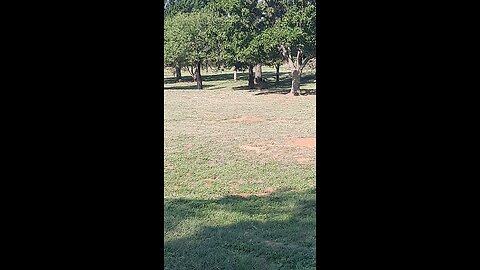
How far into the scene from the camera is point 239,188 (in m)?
9.23

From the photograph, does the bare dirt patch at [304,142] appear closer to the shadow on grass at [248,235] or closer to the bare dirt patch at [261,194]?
the bare dirt patch at [261,194]

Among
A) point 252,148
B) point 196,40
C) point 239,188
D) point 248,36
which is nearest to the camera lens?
point 239,188

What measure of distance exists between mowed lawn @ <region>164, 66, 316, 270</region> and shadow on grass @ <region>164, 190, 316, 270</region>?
0.03 feet

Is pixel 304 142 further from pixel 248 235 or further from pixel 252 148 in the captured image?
pixel 248 235

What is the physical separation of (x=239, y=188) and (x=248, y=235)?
9.03ft

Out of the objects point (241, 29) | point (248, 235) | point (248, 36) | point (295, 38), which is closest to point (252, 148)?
point (248, 235)

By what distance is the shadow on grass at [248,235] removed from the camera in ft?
17.8

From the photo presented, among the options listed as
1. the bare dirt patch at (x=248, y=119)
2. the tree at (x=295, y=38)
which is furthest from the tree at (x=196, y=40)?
the bare dirt patch at (x=248, y=119)

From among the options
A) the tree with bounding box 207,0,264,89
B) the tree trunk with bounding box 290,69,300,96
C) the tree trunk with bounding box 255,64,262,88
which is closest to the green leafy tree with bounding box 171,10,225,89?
the tree with bounding box 207,0,264,89

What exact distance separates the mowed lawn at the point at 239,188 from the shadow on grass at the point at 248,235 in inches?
0.4

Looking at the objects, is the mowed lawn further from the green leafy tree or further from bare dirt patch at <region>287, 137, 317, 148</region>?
the green leafy tree

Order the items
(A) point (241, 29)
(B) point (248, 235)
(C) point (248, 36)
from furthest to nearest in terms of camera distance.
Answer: (A) point (241, 29)
(C) point (248, 36)
(B) point (248, 235)

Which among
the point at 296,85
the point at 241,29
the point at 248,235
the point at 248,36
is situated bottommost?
the point at 248,235
